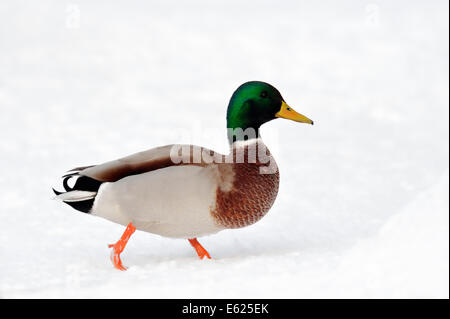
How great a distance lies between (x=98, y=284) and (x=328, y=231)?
5.47ft

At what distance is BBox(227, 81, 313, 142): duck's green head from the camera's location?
15.6ft

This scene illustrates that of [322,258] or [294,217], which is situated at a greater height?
[294,217]

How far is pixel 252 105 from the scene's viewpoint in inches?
188

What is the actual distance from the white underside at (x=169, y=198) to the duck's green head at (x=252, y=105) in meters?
0.29

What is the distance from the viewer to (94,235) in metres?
5.74

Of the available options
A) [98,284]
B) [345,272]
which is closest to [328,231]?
[345,272]

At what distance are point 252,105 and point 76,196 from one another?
3.39 ft

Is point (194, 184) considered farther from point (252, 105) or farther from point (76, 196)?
point (76, 196)

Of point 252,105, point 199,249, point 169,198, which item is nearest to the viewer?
point 169,198

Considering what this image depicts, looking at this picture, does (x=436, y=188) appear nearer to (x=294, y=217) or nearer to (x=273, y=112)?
(x=273, y=112)

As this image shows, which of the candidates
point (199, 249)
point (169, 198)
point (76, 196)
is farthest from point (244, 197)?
point (76, 196)

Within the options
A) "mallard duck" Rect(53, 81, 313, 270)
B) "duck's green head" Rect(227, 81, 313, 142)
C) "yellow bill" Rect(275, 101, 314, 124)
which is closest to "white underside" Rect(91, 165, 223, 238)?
"mallard duck" Rect(53, 81, 313, 270)

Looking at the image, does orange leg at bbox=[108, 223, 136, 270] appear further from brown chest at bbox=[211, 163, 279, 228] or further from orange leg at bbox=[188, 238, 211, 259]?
brown chest at bbox=[211, 163, 279, 228]

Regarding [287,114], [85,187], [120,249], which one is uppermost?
[287,114]
